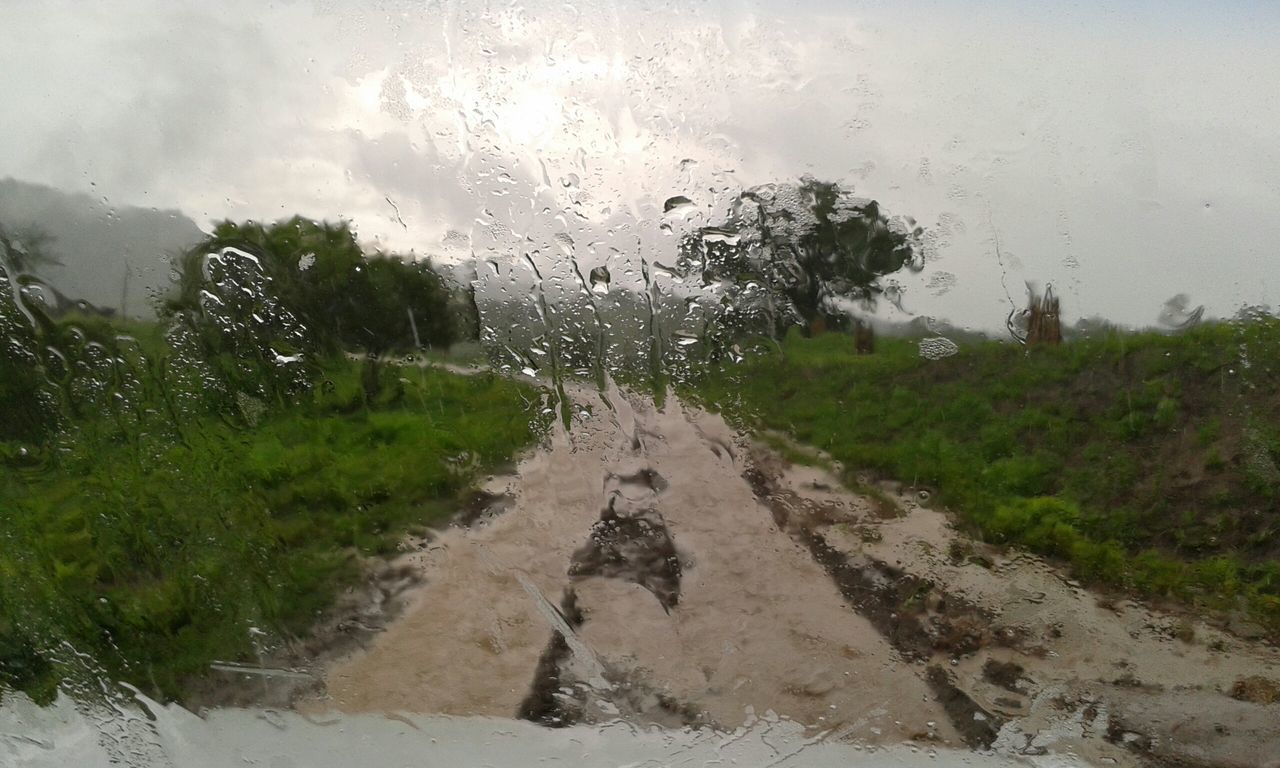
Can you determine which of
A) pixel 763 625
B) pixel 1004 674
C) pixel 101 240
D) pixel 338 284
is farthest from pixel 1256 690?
pixel 101 240

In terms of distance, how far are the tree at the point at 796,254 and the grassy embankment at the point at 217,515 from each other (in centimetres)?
51

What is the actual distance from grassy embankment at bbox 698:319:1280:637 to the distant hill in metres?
1.36

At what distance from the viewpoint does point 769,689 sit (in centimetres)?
198

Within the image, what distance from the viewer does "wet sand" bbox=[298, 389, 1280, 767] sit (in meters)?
1.86

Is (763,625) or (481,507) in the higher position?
(481,507)

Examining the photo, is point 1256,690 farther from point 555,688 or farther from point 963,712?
point 555,688

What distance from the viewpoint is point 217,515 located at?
2.13m

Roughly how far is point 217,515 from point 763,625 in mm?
1346

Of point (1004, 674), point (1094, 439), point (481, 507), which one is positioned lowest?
point (1004, 674)

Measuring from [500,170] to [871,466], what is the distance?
1.04m

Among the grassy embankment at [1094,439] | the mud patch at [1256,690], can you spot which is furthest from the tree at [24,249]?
the mud patch at [1256,690]

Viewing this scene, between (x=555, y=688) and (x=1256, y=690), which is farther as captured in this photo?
(x=555, y=688)

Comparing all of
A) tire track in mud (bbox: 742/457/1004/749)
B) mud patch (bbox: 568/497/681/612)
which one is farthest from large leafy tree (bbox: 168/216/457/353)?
tire track in mud (bbox: 742/457/1004/749)

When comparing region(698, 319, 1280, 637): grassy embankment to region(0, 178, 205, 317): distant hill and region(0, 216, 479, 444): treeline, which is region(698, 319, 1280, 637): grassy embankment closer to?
region(0, 216, 479, 444): treeline
